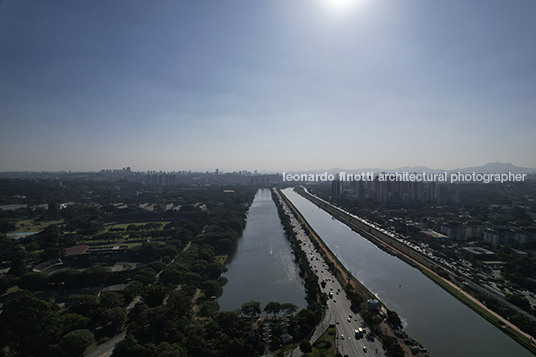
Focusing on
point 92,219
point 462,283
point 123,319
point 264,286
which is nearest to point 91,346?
point 123,319

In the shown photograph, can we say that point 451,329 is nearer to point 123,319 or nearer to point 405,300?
point 405,300

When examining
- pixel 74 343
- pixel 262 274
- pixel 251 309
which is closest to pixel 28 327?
pixel 74 343

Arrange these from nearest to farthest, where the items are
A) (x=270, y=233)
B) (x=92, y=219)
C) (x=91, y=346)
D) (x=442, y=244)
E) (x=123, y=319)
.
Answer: (x=91, y=346)
(x=123, y=319)
(x=442, y=244)
(x=270, y=233)
(x=92, y=219)

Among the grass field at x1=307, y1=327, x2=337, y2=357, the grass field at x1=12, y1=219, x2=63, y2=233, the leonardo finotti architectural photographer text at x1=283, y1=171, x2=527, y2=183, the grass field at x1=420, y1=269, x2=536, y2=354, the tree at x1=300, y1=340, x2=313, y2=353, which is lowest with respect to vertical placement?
the grass field at x1=420, y1=269, x2=536, y2=354

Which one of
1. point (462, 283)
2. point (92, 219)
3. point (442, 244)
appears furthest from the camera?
point (92, 219)

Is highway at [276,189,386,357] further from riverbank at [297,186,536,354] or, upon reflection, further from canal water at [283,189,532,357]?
riverbank at [297,186,536,354]

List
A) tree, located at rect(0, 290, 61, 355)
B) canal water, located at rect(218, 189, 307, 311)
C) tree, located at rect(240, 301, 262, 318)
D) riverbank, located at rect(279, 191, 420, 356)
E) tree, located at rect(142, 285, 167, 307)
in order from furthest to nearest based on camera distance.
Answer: canal water, located at rect(218, 189, 307, 311)
tree, located at rect(142, 285, 167, 307)
tree, located at rect(240, 301, 262, 318)
riverbank, located at rect(279, 191, 420, 356)
tree, located at rect(0, 290, 61, 355)

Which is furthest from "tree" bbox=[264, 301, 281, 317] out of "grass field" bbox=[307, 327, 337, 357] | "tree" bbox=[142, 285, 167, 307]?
"tree" bbox=[142, 285, 167, 307]
